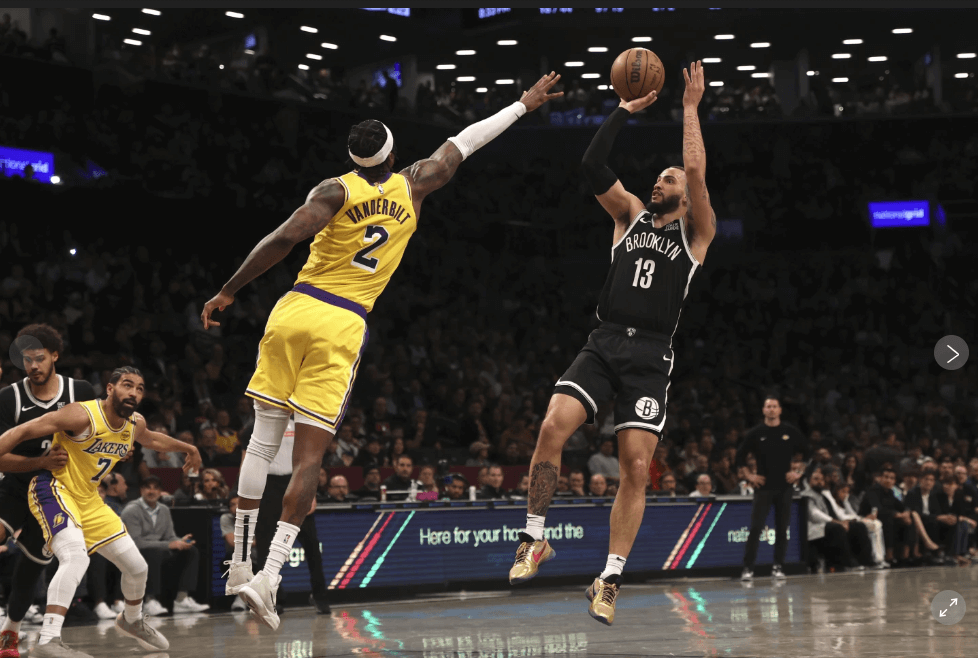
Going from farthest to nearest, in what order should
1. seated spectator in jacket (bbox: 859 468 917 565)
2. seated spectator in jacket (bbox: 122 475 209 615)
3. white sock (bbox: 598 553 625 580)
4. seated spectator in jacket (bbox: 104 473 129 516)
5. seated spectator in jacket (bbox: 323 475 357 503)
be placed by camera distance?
seated spectator in jacket (bbox: 859 468 917 565), seated spectator in jacket (bbox: 323 475 357 503), seated spectator in jacket (bbox: 104 473 129 516), seated spectator in jacket (bbox: 122 475 209 615), white sock (bbox: 598 553 625 580)

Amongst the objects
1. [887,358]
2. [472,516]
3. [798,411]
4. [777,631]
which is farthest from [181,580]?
[887,358]

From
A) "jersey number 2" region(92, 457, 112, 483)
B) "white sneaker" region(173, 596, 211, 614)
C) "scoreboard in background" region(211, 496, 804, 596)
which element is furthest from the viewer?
"scoreboard in background" region(211, 496, 804, 596)

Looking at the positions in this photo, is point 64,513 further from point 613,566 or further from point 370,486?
point 370,486

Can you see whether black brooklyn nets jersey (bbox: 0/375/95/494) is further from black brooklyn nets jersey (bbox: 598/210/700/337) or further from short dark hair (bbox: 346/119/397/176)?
black brooklyn nets jersey (bbox: 598/210/700/337)

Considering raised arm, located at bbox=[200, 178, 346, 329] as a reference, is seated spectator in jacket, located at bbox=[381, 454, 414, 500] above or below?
below

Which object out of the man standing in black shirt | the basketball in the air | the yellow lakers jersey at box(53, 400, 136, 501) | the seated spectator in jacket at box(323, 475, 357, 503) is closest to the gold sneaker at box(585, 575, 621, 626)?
the basketball in the air

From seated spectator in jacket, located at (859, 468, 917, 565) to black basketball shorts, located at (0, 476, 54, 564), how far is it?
529 inches

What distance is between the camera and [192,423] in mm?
16344

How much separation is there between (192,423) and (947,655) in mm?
11278

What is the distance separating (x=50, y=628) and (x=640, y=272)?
505 cm

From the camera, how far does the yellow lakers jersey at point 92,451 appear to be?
8.80 m

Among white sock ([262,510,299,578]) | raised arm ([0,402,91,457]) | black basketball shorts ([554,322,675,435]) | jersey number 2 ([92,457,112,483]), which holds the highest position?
black basketball shorts ([554,322,675,435])

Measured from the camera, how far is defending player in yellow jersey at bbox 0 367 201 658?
845 cm

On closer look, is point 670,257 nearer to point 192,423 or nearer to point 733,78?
point 192,423
